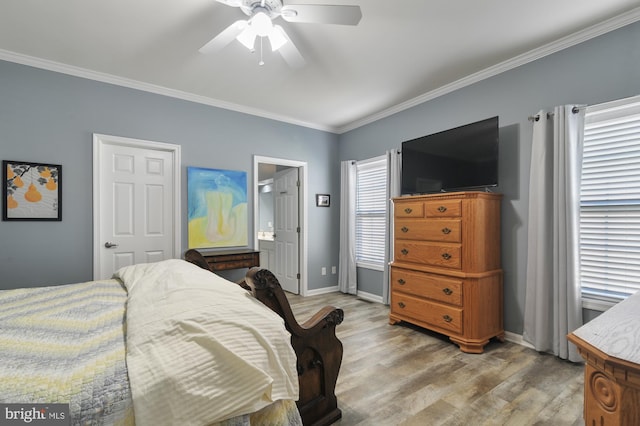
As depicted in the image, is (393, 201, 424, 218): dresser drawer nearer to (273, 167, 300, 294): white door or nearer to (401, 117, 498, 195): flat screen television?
(401, 117, 498, 195): flat screen television

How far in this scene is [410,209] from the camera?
10.7 feet

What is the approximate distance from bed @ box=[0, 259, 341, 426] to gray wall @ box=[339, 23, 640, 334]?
2640mm

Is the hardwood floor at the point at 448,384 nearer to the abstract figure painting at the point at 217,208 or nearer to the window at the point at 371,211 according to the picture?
the window at the point at 371,211

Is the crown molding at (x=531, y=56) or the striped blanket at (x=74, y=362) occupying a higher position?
the crown molding at (x=531, y=56)

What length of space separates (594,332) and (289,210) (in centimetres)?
429

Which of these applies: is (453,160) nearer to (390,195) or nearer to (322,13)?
(390,195)

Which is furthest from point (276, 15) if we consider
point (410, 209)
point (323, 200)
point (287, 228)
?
point (287, 228)

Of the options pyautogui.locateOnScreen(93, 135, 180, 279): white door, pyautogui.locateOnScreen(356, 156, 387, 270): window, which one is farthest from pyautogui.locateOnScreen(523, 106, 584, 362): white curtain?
pyautogui.locateOnScreen(93, 135, 180, 279): white door

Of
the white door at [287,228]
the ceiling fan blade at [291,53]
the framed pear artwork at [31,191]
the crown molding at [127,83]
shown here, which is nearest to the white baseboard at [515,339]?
the white door at [287,228]

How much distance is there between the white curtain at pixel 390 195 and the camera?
386 centimetres

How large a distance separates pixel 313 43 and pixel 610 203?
2769 millimetres

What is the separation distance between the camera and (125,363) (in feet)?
3.16

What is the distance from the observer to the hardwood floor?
1767 millimetres

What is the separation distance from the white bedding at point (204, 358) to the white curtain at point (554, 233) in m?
2.48
